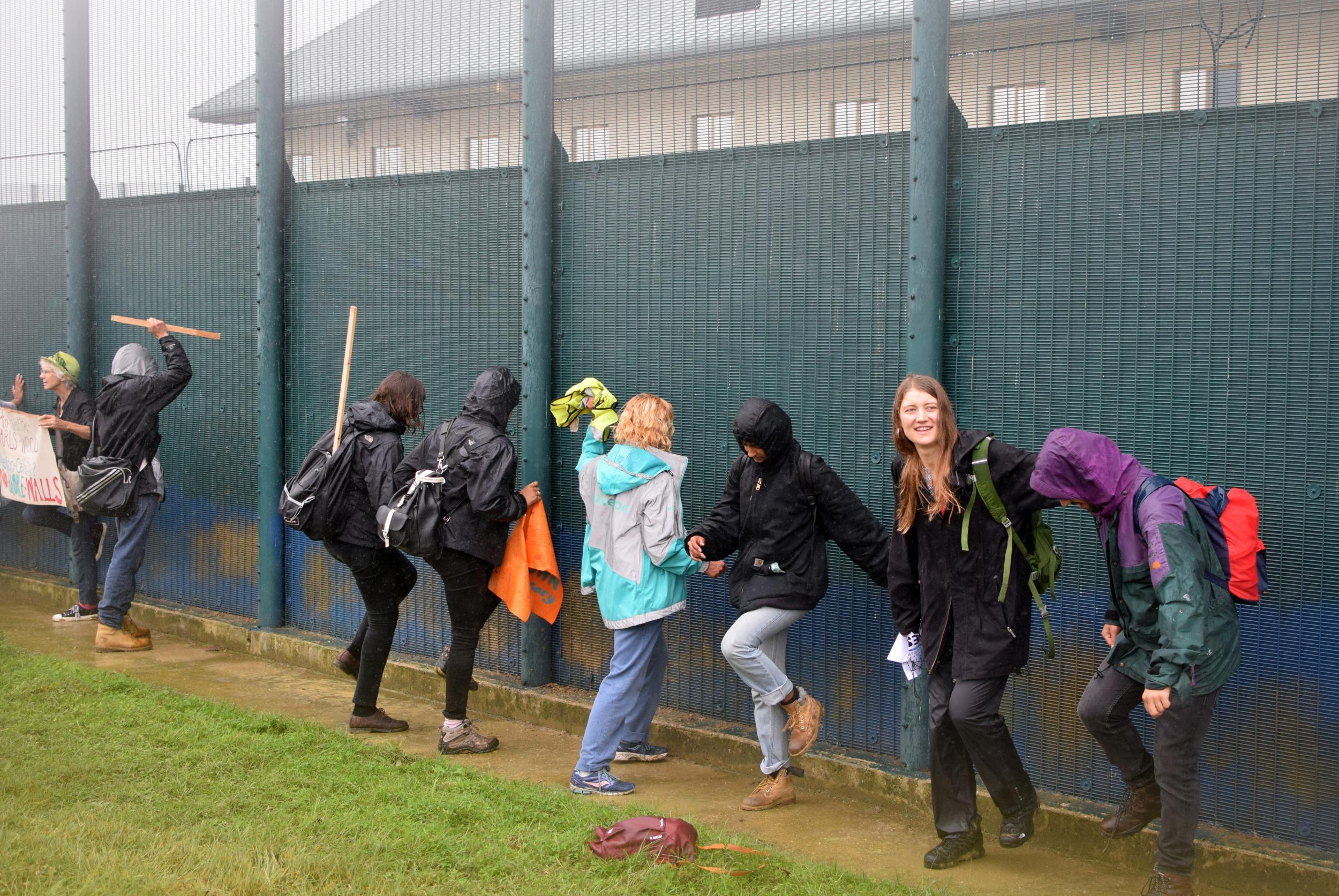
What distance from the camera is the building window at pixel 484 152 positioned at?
716cm

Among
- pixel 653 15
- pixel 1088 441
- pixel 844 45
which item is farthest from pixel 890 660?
pixel 653 15

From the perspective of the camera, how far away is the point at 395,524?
594 cm

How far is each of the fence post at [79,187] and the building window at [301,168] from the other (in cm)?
240

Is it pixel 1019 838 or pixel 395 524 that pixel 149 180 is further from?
pixel 1019 838

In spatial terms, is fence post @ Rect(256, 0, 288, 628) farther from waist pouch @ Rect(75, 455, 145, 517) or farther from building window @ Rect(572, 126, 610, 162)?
building window @ Rect(572, 126, 610, 162)

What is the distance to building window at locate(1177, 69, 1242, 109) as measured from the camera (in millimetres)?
4719

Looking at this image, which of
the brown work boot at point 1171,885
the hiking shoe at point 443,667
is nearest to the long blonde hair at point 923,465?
the brown work boot at point 1171,885

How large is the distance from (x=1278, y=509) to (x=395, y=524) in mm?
3738

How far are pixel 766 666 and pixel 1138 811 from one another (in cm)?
149

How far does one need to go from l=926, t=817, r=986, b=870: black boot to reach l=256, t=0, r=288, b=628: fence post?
506cm

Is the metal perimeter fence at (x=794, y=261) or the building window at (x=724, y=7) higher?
the building window at (x=724, y=7)

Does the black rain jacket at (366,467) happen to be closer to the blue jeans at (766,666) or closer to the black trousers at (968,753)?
the blue jeans at (766,666)

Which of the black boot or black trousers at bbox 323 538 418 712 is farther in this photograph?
black trousers at bbox 323 538 418 712

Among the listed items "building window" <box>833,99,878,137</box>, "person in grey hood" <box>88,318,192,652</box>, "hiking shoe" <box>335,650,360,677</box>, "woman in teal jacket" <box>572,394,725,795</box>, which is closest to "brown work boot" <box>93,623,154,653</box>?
"person in grey hood" <box>88,318,192,652</box>
